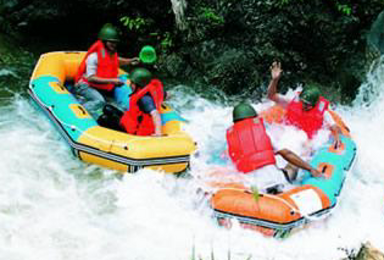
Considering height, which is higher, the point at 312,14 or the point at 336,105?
the point at 312,14

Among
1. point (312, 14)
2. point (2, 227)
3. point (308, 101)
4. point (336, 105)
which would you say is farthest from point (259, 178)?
point (312, 14)

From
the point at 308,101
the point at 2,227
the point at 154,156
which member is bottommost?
the point at 2,227

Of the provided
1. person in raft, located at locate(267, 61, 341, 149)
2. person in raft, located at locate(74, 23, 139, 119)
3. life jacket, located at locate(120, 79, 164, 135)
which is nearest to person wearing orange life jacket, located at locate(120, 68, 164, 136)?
life jacket, located at locate(120, 79, 164, 135)

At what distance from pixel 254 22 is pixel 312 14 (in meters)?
0.91

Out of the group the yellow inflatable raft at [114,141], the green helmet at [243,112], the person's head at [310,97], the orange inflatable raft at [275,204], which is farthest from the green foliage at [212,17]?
the orange inflatable raft at [275,204]

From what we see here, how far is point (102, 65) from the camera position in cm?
709

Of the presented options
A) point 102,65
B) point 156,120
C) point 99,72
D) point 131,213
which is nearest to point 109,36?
point 102,65

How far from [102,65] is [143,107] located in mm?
1342

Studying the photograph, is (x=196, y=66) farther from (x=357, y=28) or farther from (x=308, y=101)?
(x=308, y=101)

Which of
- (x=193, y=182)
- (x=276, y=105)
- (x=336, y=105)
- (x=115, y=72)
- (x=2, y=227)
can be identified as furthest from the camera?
(x=336, y=105)

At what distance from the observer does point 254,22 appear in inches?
345

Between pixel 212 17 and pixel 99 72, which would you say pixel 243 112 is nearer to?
pixel 99 72

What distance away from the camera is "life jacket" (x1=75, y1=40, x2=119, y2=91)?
7.03 metres

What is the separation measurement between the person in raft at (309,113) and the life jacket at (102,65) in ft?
6.97
